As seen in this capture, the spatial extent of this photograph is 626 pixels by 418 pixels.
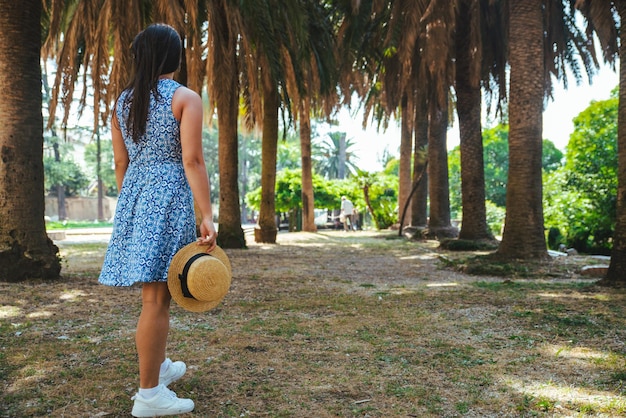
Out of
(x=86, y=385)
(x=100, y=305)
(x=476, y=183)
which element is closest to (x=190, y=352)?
(x=86, y=385)

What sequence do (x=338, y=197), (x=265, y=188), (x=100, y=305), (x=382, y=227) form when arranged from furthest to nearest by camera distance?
(x=338, y=197) < (x=382, y=227) < (x=265, y=188) < (x=100, y=305)

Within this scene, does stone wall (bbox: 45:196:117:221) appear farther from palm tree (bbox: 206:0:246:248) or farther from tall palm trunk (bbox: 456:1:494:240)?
tall palm trunk (bbox: 456:1:494:240)

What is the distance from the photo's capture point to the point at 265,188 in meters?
15.2

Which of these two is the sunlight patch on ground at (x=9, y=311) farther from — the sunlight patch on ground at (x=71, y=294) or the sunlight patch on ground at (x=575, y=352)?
the sunlight patch on ground at (x=575, y=352)

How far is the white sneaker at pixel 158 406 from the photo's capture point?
9.30 feet

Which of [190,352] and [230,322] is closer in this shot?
[190,352]

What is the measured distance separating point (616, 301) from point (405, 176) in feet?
55.8

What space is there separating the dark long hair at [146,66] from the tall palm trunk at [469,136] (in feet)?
37.8

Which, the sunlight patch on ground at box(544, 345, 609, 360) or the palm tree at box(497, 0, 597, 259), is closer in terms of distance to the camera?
the sunlight patch on ground at box(544, 345, 609, 360)

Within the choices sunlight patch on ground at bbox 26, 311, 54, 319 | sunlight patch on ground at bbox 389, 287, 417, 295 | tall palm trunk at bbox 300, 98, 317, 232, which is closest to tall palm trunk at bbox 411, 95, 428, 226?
tall palm trunk at bbox 300, 98, 317, 232

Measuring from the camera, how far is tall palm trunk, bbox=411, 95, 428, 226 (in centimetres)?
1888

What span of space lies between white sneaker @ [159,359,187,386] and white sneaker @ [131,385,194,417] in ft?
0.88

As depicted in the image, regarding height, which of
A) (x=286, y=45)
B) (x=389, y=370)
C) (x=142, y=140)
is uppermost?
(x=286, y=45)

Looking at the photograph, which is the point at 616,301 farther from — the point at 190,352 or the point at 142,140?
the point at 142,140
